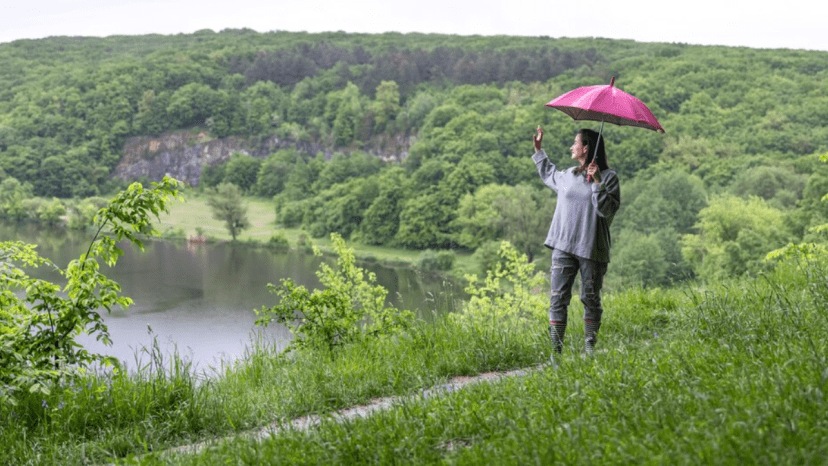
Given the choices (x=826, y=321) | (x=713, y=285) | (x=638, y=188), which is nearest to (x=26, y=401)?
(x=826, y=321)

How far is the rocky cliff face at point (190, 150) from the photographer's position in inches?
5768

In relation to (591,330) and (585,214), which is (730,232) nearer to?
(591,330)

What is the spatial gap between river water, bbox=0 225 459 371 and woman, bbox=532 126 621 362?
69.5ft

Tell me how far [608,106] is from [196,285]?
5841 centimetres

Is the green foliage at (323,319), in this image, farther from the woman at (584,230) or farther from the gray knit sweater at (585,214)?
the gray knit sweater at (585,214)

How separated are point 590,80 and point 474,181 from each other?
129 feet

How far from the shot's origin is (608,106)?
5520mm

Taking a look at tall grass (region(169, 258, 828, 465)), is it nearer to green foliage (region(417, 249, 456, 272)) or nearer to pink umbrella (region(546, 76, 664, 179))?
pink umbrella (region(546, 76, 664, 179))

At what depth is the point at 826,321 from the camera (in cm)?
432

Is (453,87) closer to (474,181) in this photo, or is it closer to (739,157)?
(474,181)

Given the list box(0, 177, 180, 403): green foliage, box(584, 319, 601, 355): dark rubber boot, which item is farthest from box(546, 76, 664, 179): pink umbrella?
box(0, 177, 180, 403): green foliage

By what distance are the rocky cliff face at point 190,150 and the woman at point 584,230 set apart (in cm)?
14009

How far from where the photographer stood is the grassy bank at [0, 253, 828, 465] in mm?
2828

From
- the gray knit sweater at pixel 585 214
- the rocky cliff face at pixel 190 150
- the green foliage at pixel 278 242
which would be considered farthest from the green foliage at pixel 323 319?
the rocky cliff face at pixel 190 150
